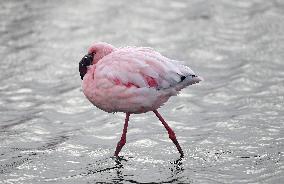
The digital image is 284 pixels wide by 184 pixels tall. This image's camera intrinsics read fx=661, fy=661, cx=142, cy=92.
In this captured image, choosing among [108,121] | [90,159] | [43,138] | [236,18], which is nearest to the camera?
[90,159]

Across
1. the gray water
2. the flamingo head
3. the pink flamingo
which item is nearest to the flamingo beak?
the flamingo head

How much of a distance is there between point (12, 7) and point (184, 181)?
7.26m

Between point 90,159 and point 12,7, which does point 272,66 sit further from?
point 12,7

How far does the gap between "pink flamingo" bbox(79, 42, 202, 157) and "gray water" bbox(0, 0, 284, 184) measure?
2.35ft

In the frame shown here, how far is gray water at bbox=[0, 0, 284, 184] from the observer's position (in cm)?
678

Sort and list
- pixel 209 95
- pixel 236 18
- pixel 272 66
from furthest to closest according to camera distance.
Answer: pixel 236 18
pixel 272 66
pixel 209 95

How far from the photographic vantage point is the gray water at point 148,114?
678 centimetres

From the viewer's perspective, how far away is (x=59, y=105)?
873cm

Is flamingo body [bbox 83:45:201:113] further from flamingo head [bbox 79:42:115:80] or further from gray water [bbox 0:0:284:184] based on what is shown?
gray water [bbox 0:0:284:184]

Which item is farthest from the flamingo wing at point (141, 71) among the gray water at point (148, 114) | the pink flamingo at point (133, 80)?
the gray water at point (148, 114)

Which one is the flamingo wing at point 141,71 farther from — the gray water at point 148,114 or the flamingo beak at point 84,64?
the gray water at point 148,114

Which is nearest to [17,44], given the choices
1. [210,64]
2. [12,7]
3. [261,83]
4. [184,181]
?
[12,7]

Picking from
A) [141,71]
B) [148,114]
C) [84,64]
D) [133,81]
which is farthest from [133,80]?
[148,114]

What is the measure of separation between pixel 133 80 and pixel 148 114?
201 cm
